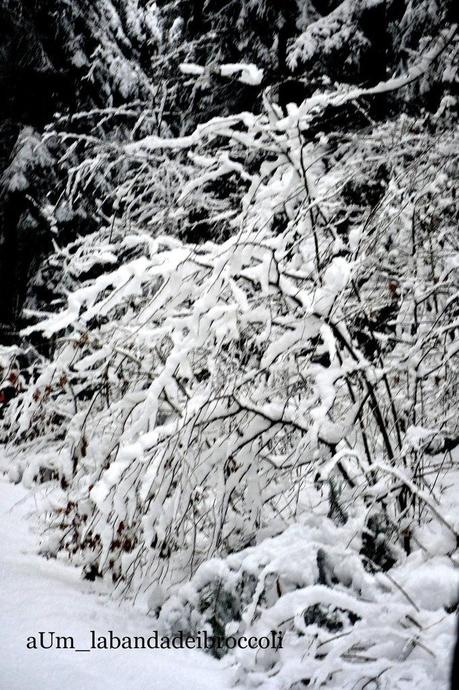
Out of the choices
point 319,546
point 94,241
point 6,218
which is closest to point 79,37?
point 6,218

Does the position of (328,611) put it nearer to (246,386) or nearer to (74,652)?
(74,652)

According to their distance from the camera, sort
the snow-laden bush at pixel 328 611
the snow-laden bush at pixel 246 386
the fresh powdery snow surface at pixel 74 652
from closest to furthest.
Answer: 1. the snow-laden bush at pixel 328 611
2. the fresh powdery snow surface at pixel 74 652
3. the snow-laden bush at pixel 246 386

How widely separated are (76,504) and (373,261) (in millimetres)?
2161

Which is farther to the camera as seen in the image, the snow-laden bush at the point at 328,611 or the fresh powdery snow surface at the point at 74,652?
the fresh powdery snow surface at the point at 74,652

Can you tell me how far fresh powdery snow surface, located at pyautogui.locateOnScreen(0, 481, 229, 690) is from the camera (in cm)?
169

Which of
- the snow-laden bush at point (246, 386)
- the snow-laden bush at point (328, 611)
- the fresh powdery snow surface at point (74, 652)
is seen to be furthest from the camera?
the snow-laden bush at point (246, 386)

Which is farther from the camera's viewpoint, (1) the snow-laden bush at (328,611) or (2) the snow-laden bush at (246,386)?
(2) the snow-laden bush at (246,386)

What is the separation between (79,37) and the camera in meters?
9.80

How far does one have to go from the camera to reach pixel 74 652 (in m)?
1.88

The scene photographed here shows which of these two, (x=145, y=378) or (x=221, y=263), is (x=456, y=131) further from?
(x=145, y=378)

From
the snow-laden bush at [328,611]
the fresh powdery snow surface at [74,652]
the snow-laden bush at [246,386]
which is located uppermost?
the snow-laden bush at [246,386]

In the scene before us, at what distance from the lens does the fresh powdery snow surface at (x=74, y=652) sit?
5.54 ft

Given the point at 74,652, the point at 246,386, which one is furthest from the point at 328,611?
the point at 246,386

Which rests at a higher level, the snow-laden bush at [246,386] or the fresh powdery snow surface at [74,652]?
the snow-laden bush at [246,386]
